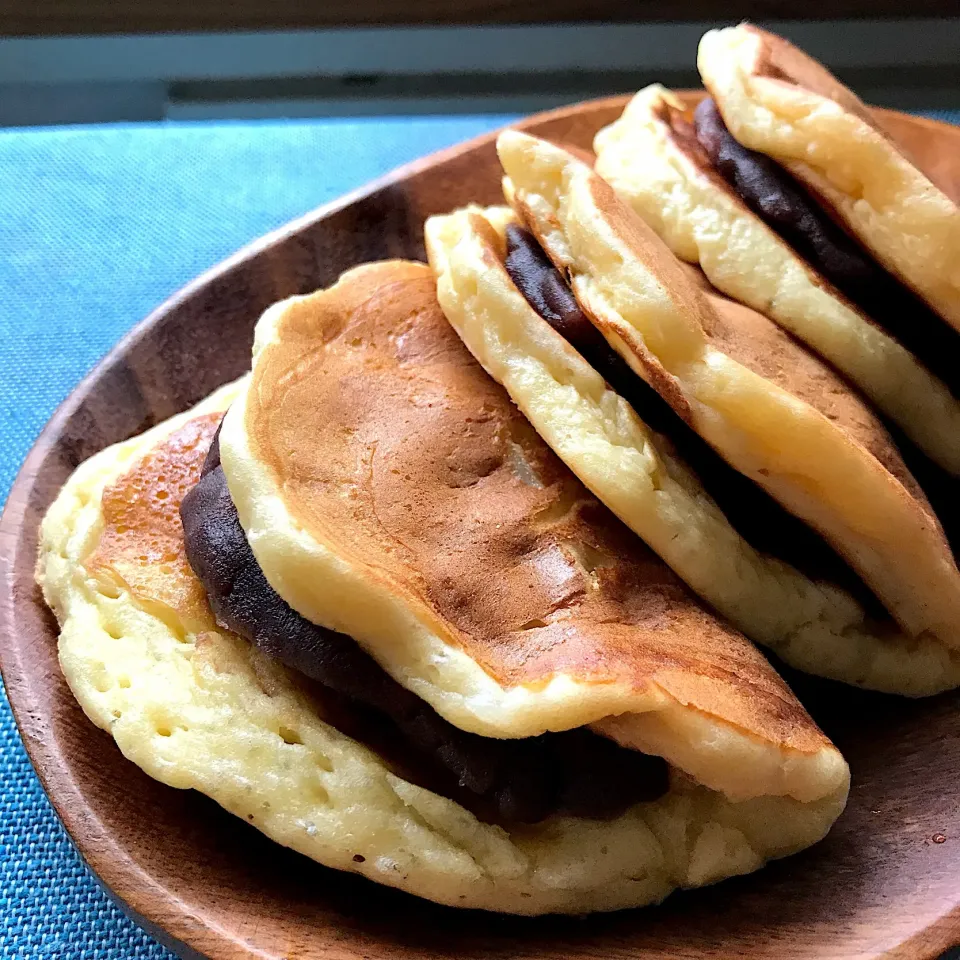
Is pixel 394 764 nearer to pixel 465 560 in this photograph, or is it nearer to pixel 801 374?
pixel 465 560

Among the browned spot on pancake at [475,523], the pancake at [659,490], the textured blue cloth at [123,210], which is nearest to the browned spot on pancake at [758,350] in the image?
the pancake at [659,490]

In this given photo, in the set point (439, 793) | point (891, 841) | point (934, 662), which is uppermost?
point (439, 793)

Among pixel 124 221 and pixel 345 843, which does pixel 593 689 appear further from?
pixel 124 221

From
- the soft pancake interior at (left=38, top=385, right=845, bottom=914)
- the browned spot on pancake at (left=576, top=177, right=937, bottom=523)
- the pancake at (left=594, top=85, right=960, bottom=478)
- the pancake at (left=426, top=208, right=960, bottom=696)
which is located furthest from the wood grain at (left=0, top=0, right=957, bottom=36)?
the soft pancake interior at (left=38, top=385, right=845, bottom=914)

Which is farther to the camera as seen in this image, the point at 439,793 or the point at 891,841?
the point at 891,841

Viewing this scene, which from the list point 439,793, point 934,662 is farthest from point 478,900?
point 934,662

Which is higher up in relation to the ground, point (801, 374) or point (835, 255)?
point (835, 255)

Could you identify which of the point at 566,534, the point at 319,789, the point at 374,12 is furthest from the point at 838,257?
the point at 374,12
